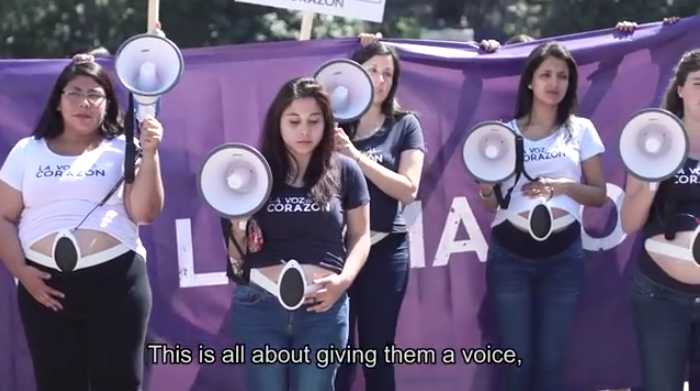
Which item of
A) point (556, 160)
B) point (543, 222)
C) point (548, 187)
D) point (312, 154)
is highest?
point (312, 154)

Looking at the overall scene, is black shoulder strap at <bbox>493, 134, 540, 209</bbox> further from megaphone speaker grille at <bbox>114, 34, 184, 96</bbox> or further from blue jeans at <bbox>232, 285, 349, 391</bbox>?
megaphone speaker grille at <bbox>114, 34, 184, 96</bbox>

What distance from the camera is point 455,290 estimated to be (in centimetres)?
629

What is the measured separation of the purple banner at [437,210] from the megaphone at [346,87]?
2.49 feet

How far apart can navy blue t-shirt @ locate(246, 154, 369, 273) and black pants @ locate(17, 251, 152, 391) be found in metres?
0.54

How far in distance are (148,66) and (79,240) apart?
69cm

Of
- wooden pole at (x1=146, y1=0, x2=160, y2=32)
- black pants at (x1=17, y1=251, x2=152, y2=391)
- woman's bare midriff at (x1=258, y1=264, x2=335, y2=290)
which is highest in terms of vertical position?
wooden pole at (x1=146, y1=0, x2=160, y2=32)

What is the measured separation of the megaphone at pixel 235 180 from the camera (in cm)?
472

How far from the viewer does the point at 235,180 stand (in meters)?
4.77

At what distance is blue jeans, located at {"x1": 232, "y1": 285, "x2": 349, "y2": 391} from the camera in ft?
15.7

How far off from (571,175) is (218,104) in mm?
1620

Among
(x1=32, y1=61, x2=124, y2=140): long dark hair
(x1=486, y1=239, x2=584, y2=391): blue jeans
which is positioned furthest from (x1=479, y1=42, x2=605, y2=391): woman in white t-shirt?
(x1=32, y1=61, x2=124, y2=140): long dark hair

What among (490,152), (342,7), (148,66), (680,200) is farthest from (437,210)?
(148,66)

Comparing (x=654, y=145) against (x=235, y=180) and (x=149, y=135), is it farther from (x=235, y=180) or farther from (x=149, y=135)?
(x=149, y=135)

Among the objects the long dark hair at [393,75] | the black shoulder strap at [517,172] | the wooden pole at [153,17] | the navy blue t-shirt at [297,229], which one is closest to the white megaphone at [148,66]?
the wooden pole at [153,17]
